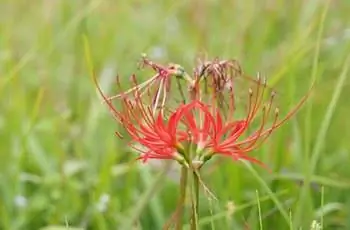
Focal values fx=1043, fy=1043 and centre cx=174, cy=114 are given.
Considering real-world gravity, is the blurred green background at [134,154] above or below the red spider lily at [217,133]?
above

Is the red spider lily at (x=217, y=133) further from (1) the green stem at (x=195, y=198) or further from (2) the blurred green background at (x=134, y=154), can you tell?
(2) the blurred green background at (x=134, y=154)

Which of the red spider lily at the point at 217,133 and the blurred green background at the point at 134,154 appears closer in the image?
the red spider lily at the point at 217,133

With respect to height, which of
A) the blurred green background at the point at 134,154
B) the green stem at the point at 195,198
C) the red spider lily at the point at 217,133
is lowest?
the green stem at the point at 195,198

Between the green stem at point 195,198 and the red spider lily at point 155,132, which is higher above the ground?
the red spider lily at point 155,132

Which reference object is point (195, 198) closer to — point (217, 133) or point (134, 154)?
point (217, 133)

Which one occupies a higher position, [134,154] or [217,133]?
[134,154]

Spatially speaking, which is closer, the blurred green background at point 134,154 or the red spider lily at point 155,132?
the red spider lily at point 155,132

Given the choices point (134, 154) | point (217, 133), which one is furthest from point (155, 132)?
point (134, 154)

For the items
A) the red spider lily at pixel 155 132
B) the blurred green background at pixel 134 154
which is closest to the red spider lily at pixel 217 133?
the red spider lily at pixel 155 132
